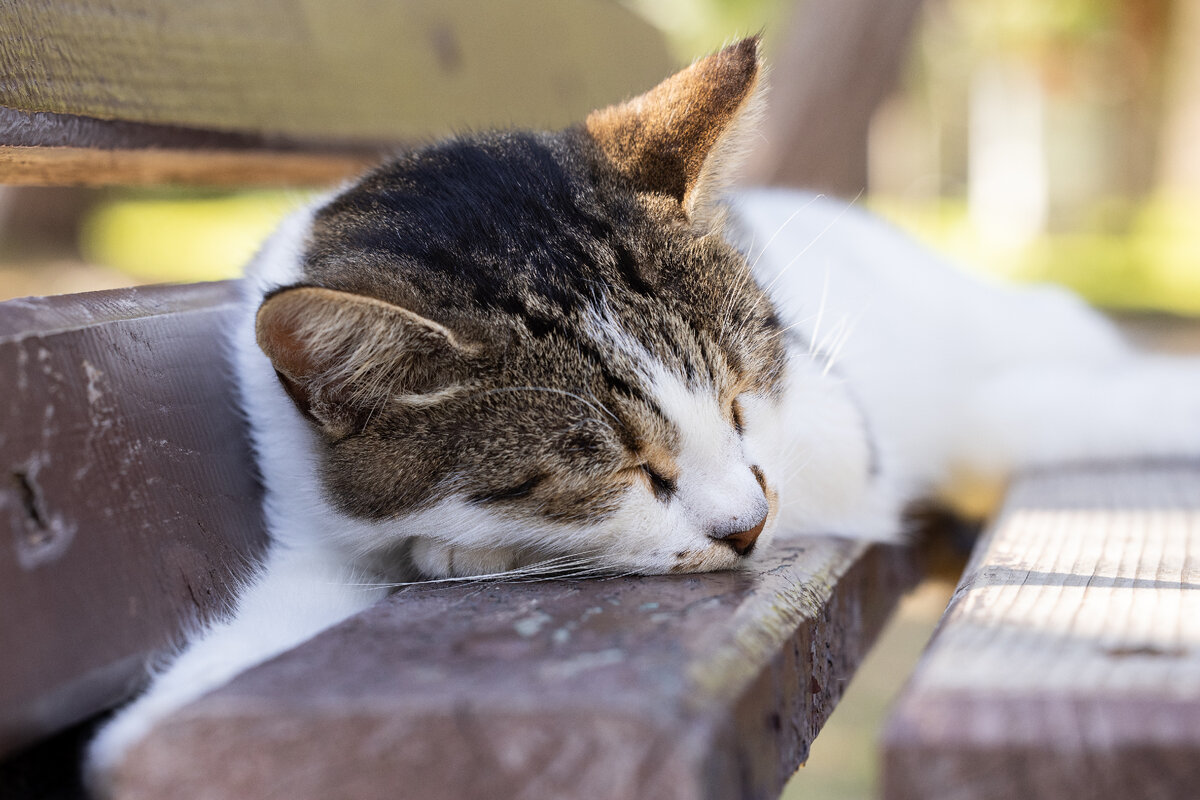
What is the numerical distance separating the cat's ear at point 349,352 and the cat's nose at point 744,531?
0.37 metres

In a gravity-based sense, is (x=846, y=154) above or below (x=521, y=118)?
below

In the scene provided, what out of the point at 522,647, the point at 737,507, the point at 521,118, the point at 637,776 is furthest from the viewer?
the point at 521,118

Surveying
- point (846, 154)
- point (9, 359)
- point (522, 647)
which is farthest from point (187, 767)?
point (846, 154)

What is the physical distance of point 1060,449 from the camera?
1985 millimetres

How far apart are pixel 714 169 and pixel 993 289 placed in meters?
1.52

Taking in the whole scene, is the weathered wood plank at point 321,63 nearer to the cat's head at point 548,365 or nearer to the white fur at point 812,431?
the white fur at point 812,431

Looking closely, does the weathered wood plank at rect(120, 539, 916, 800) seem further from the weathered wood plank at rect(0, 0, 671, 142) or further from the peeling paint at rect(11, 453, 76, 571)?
the weathered wood plank at rect(0, 0, 671, 142)

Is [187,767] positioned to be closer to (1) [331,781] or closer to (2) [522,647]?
(1) [331,781]

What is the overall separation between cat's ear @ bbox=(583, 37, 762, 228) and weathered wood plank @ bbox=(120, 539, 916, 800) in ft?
2.34

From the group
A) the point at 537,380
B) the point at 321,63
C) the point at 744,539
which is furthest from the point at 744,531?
the point at 321,63

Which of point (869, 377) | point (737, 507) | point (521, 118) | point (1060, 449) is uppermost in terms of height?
point (521, 118)

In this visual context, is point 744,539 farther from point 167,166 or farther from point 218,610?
point 167,166

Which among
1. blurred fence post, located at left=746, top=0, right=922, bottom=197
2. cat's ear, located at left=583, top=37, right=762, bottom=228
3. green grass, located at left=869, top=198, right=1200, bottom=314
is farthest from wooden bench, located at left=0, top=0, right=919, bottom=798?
green grass, located at left=869, top=198, right=1200, bottom=314

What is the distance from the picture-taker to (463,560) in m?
1.30
